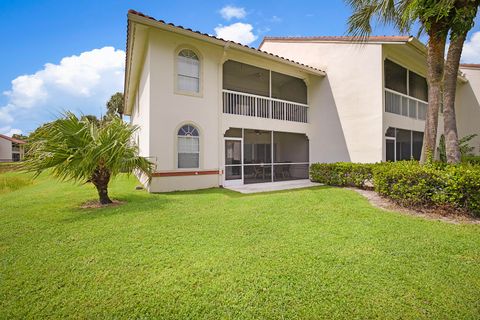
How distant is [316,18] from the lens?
962cm

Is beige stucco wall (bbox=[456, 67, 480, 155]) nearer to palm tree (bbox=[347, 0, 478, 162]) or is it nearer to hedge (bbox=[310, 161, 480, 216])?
palm tree (bbox=[347, 0, 478, 162])

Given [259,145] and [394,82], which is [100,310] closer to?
[259,145]

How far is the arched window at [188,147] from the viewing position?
9.88 m

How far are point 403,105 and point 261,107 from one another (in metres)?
8.35

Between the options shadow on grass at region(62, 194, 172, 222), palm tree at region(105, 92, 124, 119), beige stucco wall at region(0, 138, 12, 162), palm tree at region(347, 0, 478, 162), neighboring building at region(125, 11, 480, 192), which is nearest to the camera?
shadow on grass at region(62, 194, 172, 222)

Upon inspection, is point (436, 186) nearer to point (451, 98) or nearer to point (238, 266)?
point (451, 98)

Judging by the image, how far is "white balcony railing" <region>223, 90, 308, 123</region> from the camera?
11.4m

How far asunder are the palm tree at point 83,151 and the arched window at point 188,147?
8.05 ft

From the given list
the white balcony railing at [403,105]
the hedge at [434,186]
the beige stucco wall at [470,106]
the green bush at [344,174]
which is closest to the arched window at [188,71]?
the green bush at [344,174]

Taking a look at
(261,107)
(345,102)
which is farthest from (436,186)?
(261,107)

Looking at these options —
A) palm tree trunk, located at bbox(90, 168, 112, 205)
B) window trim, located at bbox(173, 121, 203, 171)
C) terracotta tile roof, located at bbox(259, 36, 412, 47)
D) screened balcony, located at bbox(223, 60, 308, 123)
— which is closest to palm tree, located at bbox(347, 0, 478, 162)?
terracotta tile roof, located at bbox(259, 36, 412, 47)

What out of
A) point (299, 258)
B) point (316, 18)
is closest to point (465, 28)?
point (316, 18)

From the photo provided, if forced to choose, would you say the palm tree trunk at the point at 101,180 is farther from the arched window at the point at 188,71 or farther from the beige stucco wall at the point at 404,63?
the beige stucco wall at the point at 404,63

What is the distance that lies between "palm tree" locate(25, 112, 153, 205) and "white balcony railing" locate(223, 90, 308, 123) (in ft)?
17.2
